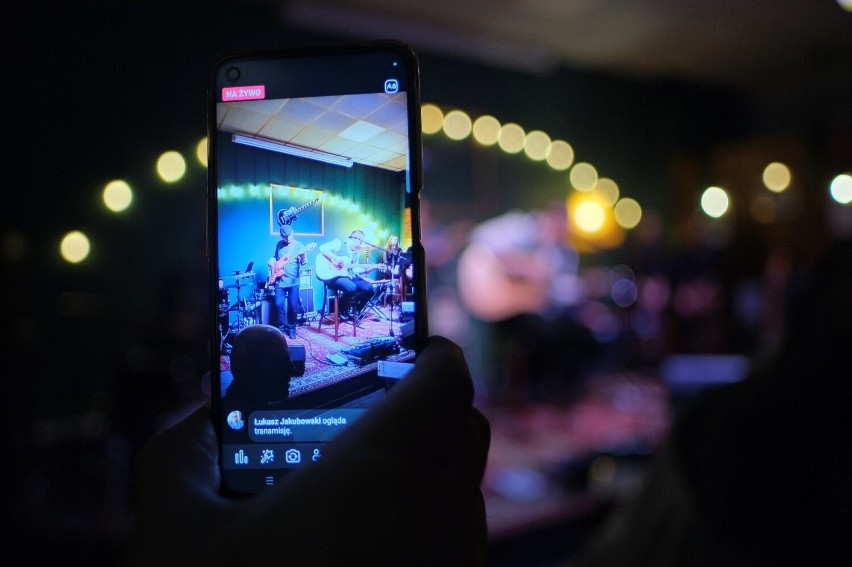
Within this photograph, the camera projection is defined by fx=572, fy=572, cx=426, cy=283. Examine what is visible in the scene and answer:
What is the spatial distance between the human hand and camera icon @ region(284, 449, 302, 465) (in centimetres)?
5

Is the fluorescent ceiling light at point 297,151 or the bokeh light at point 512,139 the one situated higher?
the bokeh light at point 512,139

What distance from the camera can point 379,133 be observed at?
36 centimetres

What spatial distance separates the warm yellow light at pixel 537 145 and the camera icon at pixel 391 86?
1.88 metres

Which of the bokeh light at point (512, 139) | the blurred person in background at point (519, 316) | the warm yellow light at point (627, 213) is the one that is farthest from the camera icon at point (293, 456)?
the warm yellow light at point (627, 213)

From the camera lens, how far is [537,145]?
255 cm

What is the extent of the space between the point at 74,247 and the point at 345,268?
1.34 feet

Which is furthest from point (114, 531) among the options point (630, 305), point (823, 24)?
point (630, 305)

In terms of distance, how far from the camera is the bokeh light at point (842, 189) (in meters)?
3.09

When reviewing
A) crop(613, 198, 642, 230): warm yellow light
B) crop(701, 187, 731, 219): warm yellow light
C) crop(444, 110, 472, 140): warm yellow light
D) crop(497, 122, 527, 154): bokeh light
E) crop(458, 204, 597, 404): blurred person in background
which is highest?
crop(497, 122, 527, 154): bokeh light

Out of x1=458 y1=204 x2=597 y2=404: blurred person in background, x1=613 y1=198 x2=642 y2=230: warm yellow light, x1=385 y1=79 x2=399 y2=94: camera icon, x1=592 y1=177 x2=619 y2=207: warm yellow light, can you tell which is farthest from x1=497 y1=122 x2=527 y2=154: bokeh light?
x1=385 y1=79 x2=399 y2=94: camera icon

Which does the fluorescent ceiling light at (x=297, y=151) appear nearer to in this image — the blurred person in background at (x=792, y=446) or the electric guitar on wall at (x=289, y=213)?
the electric guitar on wall at (x=289, y=213)

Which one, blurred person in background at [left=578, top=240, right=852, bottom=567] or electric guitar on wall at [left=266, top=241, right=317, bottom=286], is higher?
electric guitar on wall at [left=266, top=241, right=317, bottom=286]

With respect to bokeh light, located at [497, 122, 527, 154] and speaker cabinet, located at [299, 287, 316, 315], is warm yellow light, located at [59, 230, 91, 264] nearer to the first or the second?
Result: speaker cabinet, located at [299, 287, 316, 315]

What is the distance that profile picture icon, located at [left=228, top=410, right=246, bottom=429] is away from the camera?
0.37m
